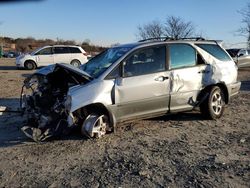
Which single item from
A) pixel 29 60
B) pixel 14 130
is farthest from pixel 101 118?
pixel 29 60

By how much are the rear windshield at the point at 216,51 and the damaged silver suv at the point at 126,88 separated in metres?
0.03

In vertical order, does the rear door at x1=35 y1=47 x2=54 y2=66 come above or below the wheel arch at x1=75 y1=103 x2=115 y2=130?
above

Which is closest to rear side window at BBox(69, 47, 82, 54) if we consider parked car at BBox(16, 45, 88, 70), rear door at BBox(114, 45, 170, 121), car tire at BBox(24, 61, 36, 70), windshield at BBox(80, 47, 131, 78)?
parked car at BBox(16, 45, 88, 70)

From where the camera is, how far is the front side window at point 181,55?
23.8 feet

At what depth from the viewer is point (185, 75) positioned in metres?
7.33

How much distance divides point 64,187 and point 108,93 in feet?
7.46

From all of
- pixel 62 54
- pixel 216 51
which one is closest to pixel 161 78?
pixel 216 51

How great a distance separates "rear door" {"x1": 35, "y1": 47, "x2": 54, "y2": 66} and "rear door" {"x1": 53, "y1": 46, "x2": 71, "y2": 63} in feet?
0.98

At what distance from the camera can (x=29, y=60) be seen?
24547 millimetres

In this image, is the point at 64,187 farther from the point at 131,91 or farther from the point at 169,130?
the point at 169,130

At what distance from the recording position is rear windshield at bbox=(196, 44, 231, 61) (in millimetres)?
7971

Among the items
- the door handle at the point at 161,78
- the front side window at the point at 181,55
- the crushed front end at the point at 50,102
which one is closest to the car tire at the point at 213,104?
the front side window at the point at 181,55

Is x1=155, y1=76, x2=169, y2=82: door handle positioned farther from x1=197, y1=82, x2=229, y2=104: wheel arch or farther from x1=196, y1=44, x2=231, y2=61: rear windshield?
x1=196, y1=44, x2=231, y2=61: rear windshield

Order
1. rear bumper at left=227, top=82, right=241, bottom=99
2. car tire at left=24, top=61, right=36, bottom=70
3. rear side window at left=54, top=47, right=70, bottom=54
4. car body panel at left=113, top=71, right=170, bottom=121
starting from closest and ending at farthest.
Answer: car body panel at left=113, top=71, right=170, bottom=121 < rear bumper at left=227, top=82, right=241, bottom=99 < car tire at left=24, top=61, right=36, bottom=70 < rear side window at left=54, top=47, right=70, bottom=54
